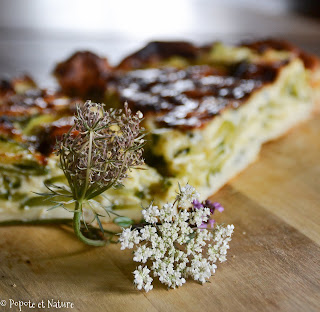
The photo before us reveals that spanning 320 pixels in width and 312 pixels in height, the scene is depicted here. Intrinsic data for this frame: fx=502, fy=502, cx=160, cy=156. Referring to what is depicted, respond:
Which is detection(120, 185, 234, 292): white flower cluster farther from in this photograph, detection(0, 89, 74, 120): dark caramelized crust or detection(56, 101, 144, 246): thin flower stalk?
detection(0, 89, 74, 120): dark caramelized crust

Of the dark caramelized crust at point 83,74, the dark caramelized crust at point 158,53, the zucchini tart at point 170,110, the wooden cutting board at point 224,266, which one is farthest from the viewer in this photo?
the dark caramelized crust at point 158,53

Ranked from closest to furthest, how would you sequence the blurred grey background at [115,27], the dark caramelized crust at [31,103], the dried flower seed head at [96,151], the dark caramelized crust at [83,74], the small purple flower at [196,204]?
the dried flower seed head at [96,151], the small purple flower at [196,204], the dark caramelized crust at [31,103], the dark caramelized crust at [83,74], the blurred grey background at [115,27]

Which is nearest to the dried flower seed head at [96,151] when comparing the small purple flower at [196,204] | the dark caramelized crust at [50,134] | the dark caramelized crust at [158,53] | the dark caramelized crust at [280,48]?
the small purple flower at [196,204]

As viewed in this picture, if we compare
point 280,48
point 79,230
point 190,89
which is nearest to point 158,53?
point 190,89

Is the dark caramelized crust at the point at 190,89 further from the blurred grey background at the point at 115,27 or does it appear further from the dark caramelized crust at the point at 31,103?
the blurred grey background at the point at 115,27

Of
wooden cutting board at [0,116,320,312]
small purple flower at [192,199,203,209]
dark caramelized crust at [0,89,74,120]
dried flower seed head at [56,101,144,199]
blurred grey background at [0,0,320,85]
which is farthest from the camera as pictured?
blurred grey background at [0,0,320,85]

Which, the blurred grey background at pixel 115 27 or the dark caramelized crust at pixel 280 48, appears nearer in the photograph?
the dark caramelized crust at pixel 280 48

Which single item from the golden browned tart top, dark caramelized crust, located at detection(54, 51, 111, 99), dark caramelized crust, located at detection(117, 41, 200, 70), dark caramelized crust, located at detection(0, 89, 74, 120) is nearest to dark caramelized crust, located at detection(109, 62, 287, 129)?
the golden browned tart top

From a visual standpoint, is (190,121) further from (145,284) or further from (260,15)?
(260,15)
